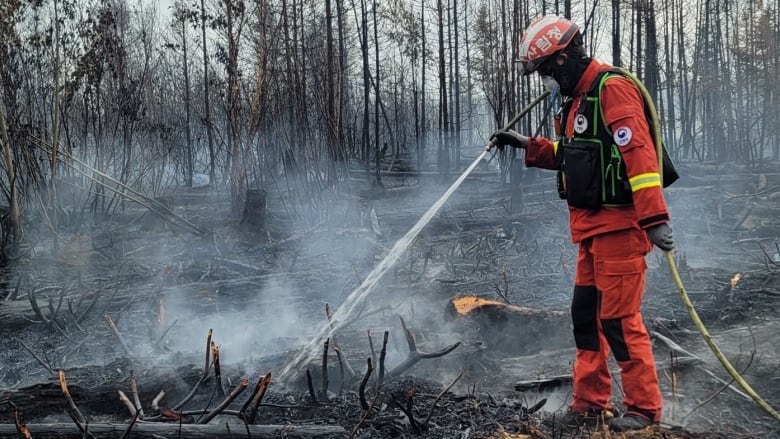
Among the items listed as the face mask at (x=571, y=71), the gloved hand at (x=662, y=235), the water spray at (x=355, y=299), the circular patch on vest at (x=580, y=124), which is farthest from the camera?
the water spray at (x=355, y=299)

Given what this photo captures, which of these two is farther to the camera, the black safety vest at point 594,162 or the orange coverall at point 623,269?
the black safety vest at point 594,162

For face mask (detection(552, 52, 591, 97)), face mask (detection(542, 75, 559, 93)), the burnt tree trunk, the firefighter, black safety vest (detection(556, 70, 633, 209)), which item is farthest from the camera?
the burnt tree trunk

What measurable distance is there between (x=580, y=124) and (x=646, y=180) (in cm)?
52

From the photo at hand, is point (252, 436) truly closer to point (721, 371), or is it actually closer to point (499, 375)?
point (499, 375)

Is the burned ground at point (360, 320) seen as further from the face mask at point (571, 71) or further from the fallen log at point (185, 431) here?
the face mask at point (571, 71)

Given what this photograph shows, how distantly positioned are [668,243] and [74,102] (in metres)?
12.3

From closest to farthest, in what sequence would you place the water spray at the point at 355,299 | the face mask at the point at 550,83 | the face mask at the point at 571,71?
the face mask at the point at 571,71 → the face mask at the point at 550,83 → the water spray at the point at 355,299

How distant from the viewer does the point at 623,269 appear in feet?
10.2

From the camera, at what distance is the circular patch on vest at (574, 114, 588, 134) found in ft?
10.7

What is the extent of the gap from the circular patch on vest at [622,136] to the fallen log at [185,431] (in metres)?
2.11

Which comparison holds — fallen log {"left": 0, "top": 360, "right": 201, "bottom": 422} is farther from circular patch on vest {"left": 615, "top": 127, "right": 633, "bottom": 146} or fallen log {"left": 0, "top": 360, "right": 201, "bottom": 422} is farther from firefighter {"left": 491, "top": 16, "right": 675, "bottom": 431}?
circular patch on vest {"left": 615, "top": 127, "right": 633, "bottom": 146}

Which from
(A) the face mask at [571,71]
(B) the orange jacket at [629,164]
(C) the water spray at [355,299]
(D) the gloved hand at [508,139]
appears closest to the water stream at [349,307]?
(C) the water spray at [355,299]

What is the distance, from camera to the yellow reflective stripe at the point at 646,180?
9.67 feet

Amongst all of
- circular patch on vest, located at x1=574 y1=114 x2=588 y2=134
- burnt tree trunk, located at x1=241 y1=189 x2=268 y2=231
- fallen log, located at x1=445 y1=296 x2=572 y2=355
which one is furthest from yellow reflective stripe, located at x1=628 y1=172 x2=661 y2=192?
burnt tree trunk, located at x1=241 y1=189 x2=268 y2=231
